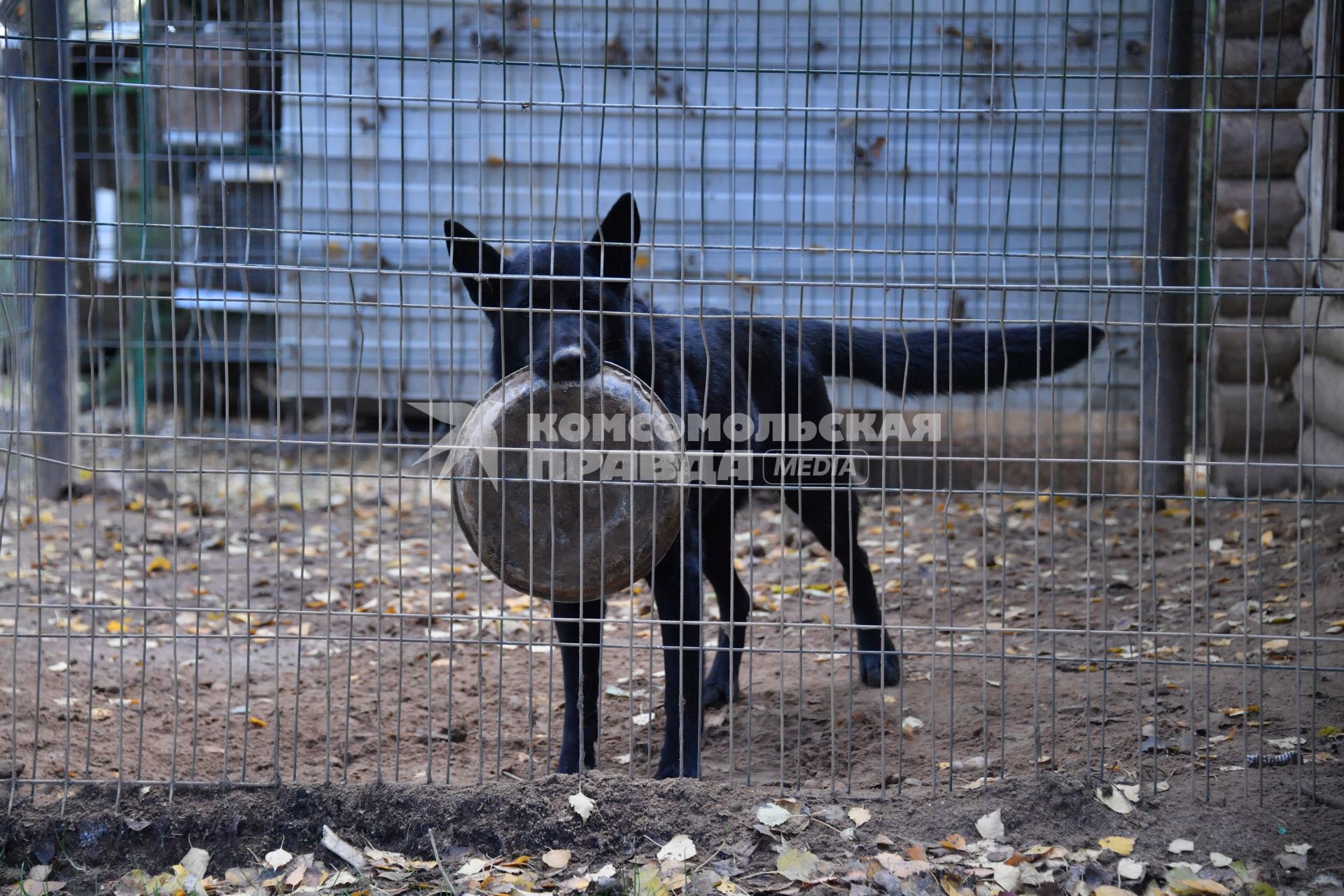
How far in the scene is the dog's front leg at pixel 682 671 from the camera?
3584 mm

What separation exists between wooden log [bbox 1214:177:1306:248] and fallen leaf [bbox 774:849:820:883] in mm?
5305

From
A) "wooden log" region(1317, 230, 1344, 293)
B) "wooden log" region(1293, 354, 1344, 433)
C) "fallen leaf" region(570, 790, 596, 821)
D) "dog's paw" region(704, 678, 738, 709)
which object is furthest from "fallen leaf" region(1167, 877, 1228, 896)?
"wooden log" region(1293, 354, 1344, 433)

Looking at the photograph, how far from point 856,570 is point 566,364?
1863 millimetres

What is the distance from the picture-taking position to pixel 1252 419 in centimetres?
682

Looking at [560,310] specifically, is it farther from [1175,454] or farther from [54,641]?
[1175,454]

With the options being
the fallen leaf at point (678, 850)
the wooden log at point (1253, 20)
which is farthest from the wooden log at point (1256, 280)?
the fallen leaf at point (678, 850)

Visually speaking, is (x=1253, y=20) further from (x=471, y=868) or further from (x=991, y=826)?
(x=471, y=868)

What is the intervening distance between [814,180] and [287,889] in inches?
244

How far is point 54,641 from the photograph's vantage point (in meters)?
4.92

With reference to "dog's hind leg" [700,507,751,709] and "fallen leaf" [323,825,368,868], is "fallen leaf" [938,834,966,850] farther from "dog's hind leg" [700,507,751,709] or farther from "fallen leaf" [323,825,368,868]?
"fallen leaf" [323,825,368,868]

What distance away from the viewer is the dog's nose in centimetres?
319

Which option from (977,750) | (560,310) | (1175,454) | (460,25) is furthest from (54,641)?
(1175,454)

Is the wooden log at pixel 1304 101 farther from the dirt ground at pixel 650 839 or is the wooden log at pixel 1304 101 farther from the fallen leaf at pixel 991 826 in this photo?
the fallen leaf at pixel 991 826

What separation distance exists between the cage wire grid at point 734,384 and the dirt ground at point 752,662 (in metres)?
0.03
